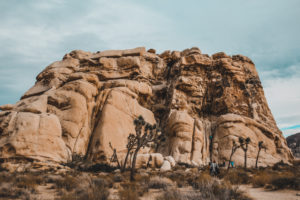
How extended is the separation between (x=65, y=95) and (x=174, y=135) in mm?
16036

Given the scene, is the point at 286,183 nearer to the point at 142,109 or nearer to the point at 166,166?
the point at 166,166

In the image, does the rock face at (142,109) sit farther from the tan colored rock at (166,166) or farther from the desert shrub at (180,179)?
the desert shrub at (180,179)

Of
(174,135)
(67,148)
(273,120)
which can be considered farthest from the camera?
(273,120)

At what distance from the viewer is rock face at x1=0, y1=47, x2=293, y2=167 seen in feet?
69.9

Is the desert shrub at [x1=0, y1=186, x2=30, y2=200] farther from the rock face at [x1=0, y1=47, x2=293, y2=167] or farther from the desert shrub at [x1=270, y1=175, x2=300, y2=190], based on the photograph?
the rock face at [x1=0, y1=47, x2=293, y2=167]

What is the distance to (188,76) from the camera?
38.6 m

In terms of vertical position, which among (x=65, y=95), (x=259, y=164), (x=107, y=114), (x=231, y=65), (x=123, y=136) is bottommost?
(x=259, y=164)

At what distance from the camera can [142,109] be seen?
105 feet

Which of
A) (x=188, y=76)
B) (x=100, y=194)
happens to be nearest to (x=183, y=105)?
(x=188, y=76)

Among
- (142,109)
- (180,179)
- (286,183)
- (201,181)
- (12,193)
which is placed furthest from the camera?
(142,109)

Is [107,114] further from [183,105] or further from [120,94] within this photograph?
[183,105]

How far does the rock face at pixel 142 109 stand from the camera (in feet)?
69.9

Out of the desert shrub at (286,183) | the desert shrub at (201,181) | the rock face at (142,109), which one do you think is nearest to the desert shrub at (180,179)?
the desert shrub at (201,181)

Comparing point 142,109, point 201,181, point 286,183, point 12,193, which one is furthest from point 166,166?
point 12,193
